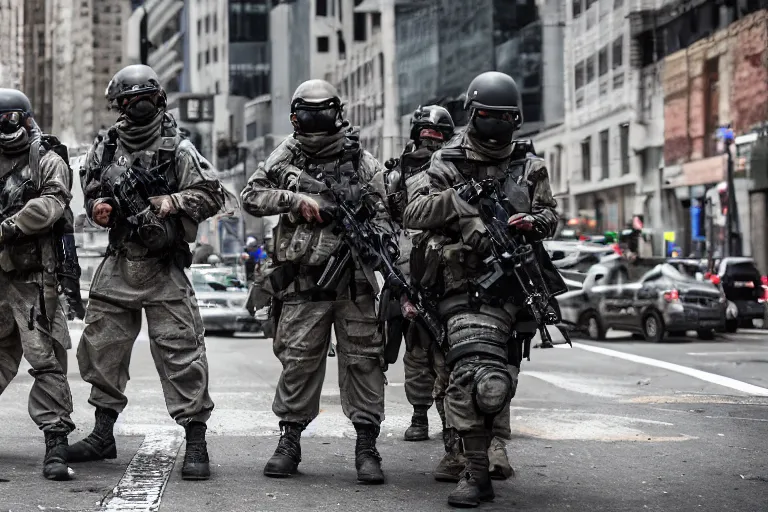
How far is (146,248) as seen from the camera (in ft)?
23.7

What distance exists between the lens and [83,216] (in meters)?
8.08

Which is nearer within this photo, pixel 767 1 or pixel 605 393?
pixel 605 393

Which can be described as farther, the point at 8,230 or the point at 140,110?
the point at 140,110

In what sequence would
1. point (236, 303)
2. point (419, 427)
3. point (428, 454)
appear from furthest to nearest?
point (236, 303), point (419, 427), point (428, 454)

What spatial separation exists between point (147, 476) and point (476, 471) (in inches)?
64.2

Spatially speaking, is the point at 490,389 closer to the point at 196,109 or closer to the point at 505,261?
the point at 505,261

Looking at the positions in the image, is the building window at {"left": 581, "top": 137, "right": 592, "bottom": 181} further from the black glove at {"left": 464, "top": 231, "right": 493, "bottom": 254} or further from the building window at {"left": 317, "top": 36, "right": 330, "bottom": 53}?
the building window at {"left": 317, "top": 36, "right": 330, "bottom": 53}

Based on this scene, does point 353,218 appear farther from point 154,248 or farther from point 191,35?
point 191,35

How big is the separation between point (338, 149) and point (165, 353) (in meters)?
1.36

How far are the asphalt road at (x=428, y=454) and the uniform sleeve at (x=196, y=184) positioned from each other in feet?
4.30

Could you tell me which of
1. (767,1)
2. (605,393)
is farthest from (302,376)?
(767,1)

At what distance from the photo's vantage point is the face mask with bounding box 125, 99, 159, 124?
7.23m

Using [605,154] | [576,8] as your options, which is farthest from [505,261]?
[576,8]

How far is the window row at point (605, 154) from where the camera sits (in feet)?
142
